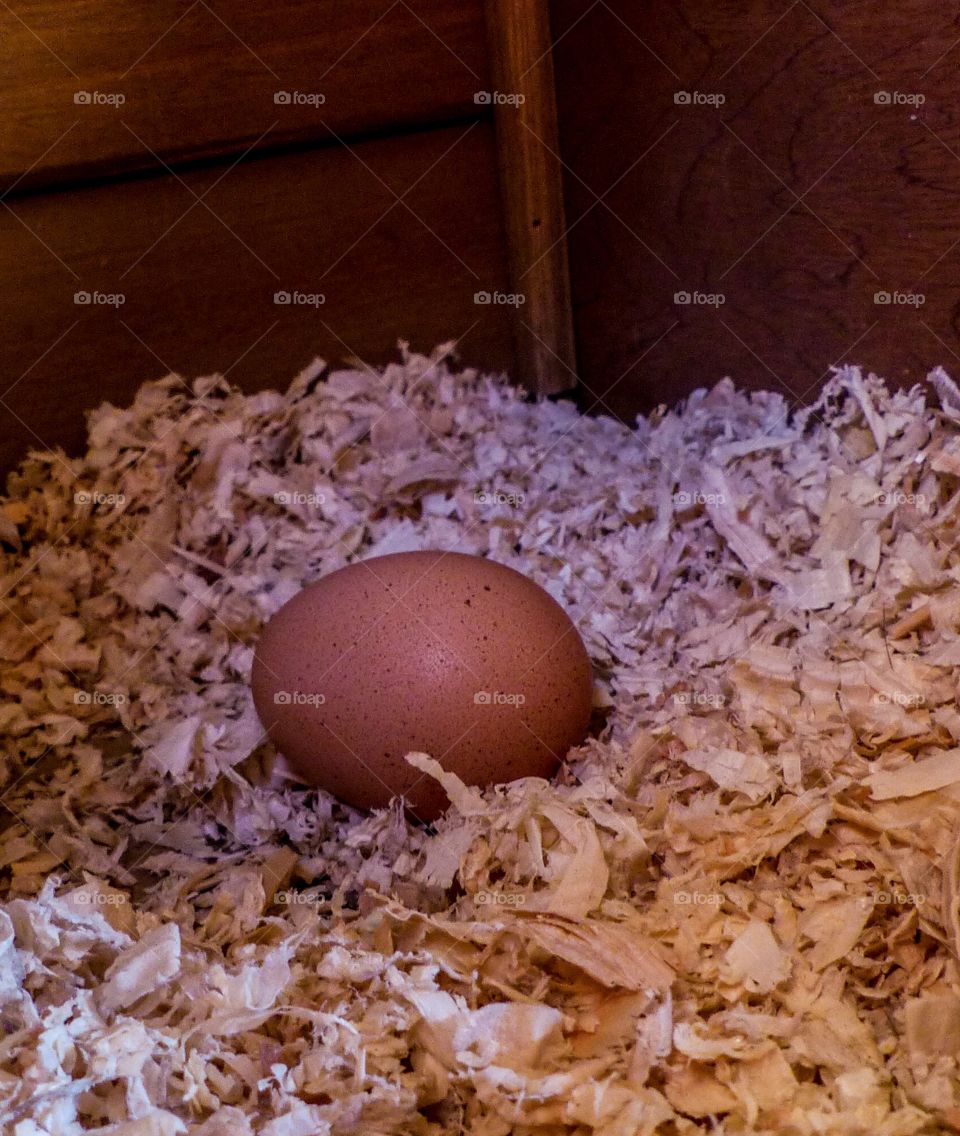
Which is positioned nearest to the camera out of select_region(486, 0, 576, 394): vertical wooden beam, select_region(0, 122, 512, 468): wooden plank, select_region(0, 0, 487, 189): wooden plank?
select_region(0, 0, 487, 189): wooden plank

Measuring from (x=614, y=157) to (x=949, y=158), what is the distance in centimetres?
74

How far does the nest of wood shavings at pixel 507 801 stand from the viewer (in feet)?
3.53

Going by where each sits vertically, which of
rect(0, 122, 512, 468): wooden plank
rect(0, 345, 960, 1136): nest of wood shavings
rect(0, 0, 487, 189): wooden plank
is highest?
rect(0, 0, 487, 189): wooden plank

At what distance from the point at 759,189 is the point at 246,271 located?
96cm

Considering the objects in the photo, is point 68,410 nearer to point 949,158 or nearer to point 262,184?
point 262,184

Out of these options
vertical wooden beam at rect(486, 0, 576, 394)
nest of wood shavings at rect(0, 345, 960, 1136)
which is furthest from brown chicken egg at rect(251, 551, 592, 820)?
vertical wooden beam at rect(486, 0, 576, 394)

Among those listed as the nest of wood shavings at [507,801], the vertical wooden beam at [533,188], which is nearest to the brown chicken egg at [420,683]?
the nest of wood shavings at [507,801]

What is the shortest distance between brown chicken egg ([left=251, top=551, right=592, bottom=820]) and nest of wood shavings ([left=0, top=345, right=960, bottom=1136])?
0.06 m

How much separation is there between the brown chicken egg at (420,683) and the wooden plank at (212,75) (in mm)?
934

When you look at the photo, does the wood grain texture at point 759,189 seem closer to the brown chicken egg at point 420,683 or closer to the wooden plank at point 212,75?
the wooden plank at point 212,75

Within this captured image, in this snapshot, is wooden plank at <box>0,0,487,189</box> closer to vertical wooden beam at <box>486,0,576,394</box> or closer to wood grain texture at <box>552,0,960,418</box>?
vertical wooden beam at <box>486,0,576,394</box>

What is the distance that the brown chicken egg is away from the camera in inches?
59.2

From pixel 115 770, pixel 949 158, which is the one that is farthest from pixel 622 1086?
pixel 949 158

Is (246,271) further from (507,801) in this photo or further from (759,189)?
(507,801)
